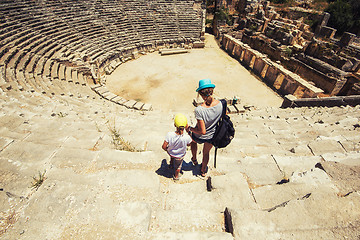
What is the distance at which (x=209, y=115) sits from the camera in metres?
2.76

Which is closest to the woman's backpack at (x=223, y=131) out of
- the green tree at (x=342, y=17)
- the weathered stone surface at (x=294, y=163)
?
the weathered stone surface at (x=294, y=163)

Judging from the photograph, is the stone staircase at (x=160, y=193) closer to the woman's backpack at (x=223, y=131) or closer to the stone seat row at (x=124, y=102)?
the woman's backpack at (x=223, y=131)

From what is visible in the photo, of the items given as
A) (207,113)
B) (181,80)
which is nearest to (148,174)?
(207,113)

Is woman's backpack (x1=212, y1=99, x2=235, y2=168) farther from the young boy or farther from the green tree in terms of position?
the green tree

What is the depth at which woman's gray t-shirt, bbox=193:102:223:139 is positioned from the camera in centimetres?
272

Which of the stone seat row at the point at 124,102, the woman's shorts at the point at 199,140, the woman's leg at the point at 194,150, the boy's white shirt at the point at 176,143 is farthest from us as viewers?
the stone seat row at the point at 124,102

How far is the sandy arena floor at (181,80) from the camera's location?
1149 cm

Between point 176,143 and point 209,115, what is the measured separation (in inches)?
27.1

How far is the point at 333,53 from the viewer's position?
1165 cm

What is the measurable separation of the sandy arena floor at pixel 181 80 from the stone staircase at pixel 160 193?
7.34m

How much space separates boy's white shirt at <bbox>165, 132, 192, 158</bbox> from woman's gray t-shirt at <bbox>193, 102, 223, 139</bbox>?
0.37 meters

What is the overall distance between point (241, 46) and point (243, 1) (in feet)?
54.5

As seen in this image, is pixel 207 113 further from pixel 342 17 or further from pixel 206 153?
pixel 342 17

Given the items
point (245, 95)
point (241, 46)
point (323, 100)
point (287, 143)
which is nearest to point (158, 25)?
point (241, 46)
